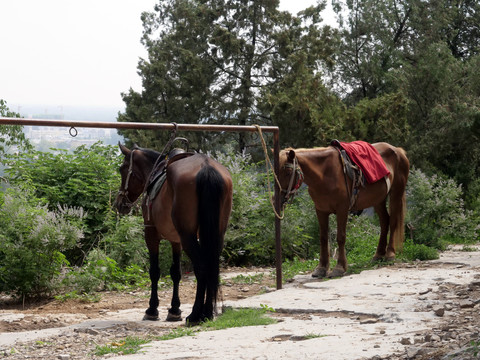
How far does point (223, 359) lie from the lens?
5.13 meters

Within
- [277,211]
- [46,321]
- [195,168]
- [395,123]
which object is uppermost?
[395,123]

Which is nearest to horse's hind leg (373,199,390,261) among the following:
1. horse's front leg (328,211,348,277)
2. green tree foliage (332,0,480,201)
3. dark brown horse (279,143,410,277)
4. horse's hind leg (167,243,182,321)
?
dark brown horse (279,143,410,277)

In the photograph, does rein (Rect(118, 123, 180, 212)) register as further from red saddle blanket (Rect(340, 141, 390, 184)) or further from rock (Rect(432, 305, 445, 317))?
rock (Rect(432, 305, 445, 317))

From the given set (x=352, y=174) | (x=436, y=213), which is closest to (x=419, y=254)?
(x=352, y=174)

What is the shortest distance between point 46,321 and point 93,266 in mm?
2354

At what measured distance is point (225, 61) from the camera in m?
33.9

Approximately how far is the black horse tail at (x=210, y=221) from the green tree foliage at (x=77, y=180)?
466 cm

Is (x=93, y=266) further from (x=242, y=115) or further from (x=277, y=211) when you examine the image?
(x=242, y=115)

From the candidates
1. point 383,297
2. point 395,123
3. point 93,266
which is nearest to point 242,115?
point 395,123

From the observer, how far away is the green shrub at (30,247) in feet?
29.7

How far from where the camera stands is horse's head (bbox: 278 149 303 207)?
945cm

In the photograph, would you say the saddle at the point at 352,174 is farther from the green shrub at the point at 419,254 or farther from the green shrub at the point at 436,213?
the green shrub at the point at 436,213

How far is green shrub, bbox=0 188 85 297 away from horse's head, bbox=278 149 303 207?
2.91m

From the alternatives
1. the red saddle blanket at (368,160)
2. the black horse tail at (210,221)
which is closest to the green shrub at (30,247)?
the black horse tail at (210,221)
